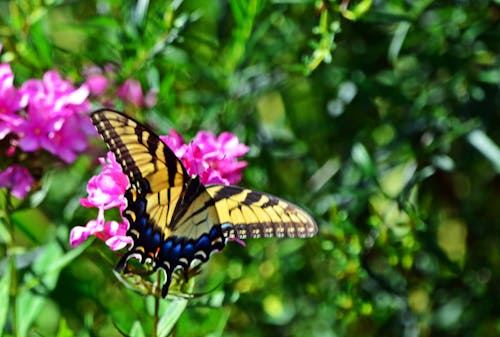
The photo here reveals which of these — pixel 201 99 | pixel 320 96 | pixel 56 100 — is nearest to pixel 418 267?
pixel 320 96

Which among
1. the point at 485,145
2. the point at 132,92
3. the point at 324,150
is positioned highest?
the point at 132,92

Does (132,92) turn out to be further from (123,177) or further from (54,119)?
(123,177)

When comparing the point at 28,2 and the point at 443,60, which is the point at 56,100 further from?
the point at 443,60

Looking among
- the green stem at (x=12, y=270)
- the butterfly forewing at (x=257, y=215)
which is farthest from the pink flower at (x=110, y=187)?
the green stem at (x=12, y=270)

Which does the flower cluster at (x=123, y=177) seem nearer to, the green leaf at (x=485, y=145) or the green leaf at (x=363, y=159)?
the green leaf at (x=363, y=159)

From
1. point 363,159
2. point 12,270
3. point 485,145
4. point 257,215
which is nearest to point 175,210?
point 257,215

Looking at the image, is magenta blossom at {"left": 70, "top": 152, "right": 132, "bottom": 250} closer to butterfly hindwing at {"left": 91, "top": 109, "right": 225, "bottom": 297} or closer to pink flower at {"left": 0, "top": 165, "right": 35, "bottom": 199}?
butterfly hindwing at {"left": 91, "top": 109, "right": 225, "bottom": 297}
